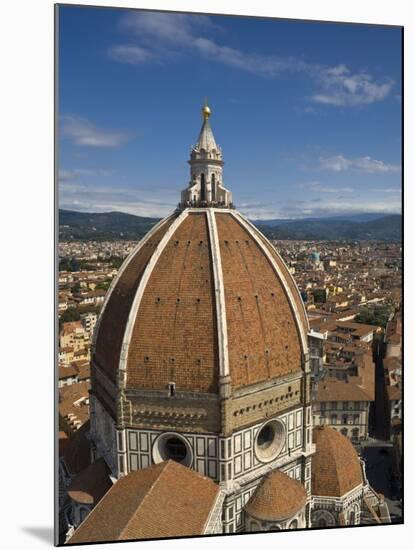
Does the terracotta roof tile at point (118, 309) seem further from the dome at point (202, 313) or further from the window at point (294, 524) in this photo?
the window at point (294, 524)

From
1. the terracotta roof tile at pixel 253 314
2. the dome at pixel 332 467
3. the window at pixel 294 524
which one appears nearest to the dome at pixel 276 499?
the window at pixel 294 524

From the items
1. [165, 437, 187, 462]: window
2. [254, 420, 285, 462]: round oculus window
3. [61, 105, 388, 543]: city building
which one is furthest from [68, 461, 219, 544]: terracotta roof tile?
[254, 420, 285, 462]: round oculus window

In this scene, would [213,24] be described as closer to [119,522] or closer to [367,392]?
[119,522]

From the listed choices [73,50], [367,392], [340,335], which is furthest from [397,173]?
[340,335]

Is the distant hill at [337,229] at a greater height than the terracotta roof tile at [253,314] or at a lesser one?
greater

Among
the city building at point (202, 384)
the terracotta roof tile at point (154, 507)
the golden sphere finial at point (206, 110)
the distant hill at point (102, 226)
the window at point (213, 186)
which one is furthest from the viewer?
the window at point (213, 186)

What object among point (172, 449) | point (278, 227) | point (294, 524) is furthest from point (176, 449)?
point (278, 227)

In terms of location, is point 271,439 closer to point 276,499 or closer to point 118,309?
point 276,499
